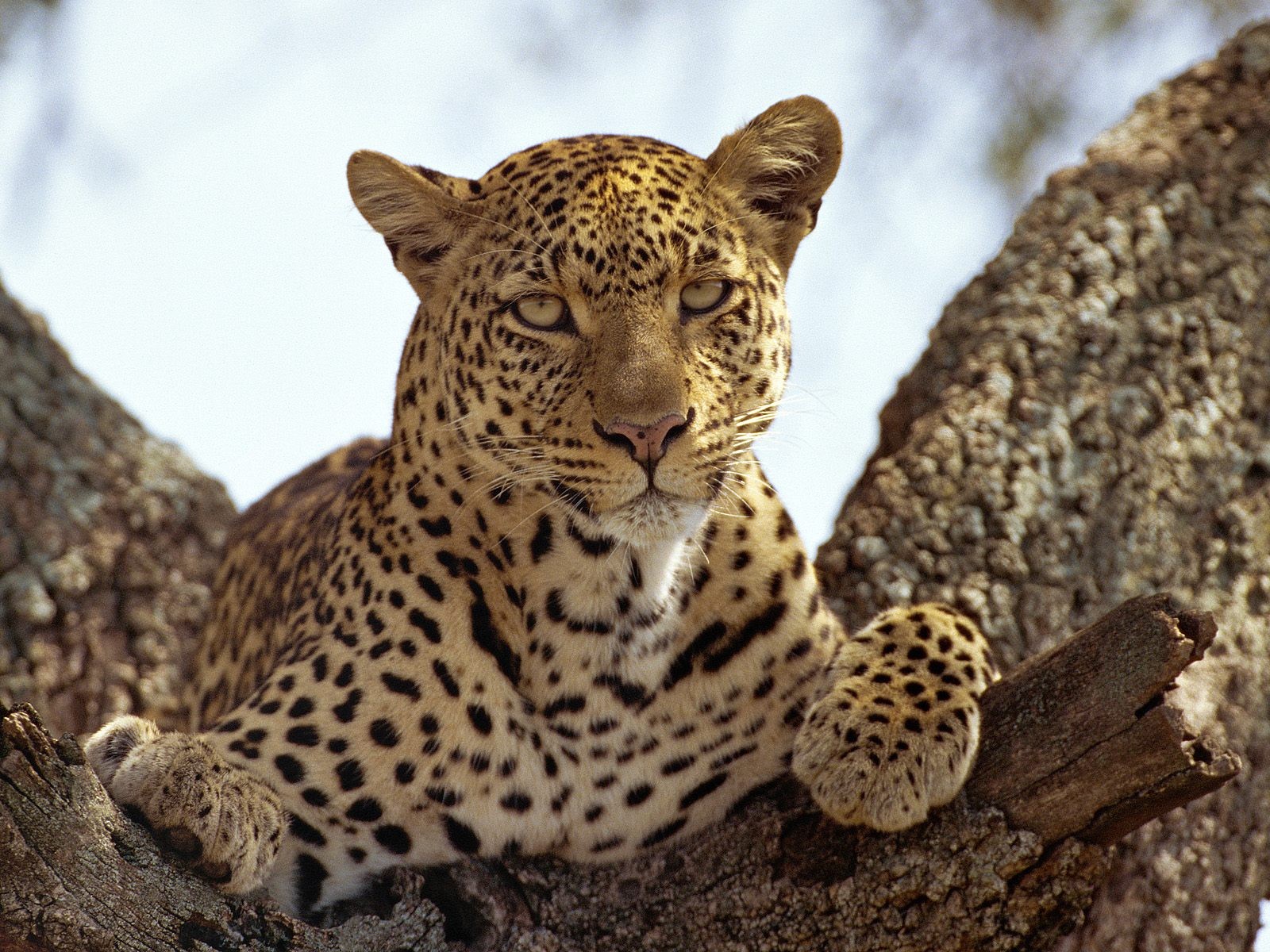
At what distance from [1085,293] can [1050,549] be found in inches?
44.9

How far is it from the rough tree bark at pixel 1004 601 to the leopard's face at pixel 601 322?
101 cm

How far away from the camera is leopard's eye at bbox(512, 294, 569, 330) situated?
4.39 meters

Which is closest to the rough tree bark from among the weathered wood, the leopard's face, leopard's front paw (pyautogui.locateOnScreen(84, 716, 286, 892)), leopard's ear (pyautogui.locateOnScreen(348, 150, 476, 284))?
the weathered wood

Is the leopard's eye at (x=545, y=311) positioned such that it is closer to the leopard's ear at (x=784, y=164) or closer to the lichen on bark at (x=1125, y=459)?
the leopard's ear at (x=784, y=164)

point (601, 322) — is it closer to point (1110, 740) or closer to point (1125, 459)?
point (1110, 740)

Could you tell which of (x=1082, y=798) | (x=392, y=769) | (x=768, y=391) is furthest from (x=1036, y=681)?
(x=392, y=769)

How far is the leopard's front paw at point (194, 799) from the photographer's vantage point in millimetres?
3693

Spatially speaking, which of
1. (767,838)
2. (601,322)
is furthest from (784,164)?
(767,838)

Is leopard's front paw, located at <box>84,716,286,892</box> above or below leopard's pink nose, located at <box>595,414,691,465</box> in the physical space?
below

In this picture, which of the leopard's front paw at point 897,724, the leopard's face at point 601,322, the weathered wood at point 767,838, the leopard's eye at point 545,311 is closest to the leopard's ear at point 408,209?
the leopard's face at point 601,322

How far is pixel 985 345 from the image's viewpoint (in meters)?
5.68

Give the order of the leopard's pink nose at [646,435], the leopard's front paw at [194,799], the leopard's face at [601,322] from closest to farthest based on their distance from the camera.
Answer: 1. the leopard's front paw at [194,799]
2. the leopard's pink nose at [646,435]
3. the leopard's face at [601,322]

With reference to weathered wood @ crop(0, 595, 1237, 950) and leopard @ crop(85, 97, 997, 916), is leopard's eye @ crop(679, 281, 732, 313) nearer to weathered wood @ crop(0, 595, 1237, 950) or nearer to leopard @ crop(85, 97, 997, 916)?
leopard @ crop(85, 97, 997, 916)

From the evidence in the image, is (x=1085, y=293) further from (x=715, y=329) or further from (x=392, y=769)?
(x=392, y=769)
